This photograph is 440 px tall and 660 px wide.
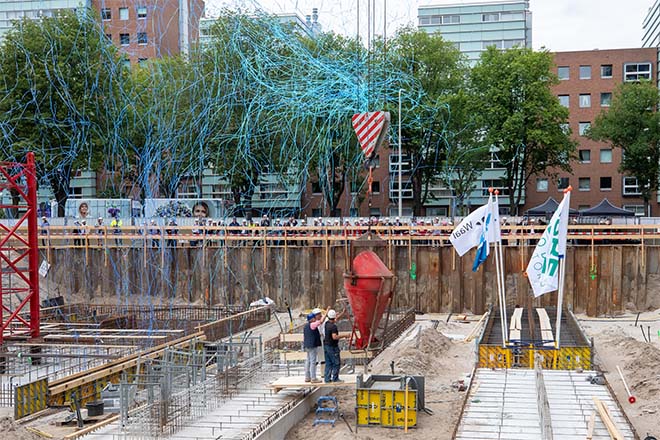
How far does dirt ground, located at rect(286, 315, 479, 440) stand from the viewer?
1634 cm

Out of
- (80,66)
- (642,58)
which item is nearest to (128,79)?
(80,66)

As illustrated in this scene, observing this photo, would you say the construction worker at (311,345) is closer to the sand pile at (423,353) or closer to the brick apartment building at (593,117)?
the sand pile at (423,353)

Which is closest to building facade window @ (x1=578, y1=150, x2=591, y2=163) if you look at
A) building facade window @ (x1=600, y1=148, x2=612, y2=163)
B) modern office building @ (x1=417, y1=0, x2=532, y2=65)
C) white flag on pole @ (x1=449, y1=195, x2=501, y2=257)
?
building facade window @ (x1=600, y1=148, x2=612, y2=163)

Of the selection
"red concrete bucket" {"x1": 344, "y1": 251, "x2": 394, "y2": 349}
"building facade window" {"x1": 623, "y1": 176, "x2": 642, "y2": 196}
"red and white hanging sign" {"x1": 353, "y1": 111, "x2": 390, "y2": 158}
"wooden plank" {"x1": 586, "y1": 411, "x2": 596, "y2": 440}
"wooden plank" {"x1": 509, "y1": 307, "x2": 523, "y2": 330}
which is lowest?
"wooden plank" {"x1": 509, "y1": 307, "x2": 523, "y2": 330}

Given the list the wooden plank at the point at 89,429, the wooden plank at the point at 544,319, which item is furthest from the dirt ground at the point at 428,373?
the wooden plank at the point at 89,429

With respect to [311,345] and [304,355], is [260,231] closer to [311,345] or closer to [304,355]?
[304,355]

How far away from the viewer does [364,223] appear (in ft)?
119

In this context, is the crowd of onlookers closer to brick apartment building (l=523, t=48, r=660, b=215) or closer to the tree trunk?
the tree trunk

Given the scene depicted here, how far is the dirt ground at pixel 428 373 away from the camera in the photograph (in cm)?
1634

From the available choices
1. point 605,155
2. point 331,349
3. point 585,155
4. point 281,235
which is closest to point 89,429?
point 331,349

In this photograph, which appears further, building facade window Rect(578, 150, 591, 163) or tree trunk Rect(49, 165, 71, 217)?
building facade window Rect(578, 150, 591, 163)

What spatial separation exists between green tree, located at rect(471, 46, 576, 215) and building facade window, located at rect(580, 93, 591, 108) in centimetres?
1498

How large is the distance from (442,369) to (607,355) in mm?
5603

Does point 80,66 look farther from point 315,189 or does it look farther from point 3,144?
point 315,189
